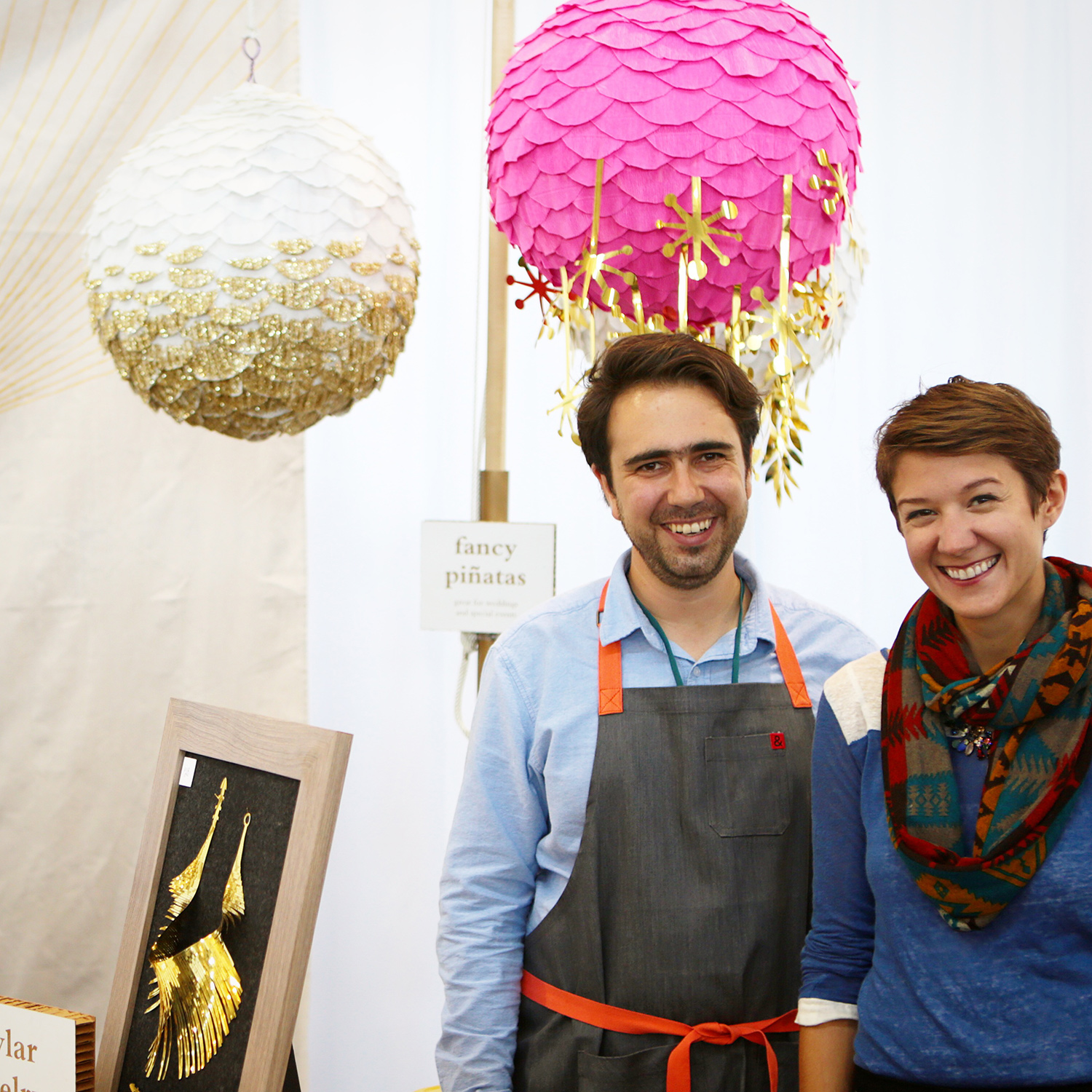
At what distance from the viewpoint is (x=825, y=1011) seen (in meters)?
1.00

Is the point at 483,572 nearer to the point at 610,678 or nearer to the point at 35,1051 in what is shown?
the point at 610,678

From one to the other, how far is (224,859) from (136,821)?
961 mm

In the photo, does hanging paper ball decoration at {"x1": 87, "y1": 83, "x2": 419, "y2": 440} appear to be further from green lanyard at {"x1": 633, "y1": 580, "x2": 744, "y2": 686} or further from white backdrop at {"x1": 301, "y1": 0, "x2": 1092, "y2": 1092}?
white backdrop at {"x1": 301, "y1": 0, "x2": 1092, "y2": 1092}

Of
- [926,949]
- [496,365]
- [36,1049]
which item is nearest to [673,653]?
[926,949]

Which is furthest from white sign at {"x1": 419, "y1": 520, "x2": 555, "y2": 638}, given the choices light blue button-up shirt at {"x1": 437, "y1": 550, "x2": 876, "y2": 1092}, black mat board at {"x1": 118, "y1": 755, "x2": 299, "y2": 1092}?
black mat board at {"x1": 118, "y1": 755, "x2": 299, "y2": 1092}

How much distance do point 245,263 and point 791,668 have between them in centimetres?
78

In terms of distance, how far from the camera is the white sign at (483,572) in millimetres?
1476

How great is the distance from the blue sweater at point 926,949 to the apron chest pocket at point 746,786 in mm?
130

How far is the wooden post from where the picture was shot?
1.49 metres

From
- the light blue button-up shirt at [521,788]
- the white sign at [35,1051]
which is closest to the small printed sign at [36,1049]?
the white sign at [35,1051]

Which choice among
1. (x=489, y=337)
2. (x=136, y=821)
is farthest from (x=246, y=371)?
(x=136, y=821)

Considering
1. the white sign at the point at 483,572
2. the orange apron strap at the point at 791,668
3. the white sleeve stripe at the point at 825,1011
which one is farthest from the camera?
the white sign at the point at 483,572

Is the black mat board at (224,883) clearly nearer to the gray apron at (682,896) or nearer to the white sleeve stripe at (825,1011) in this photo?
the gray apron at (682,896)

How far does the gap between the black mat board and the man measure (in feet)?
0.67
